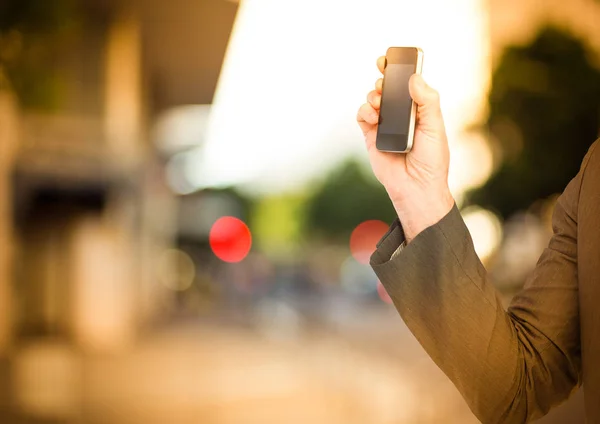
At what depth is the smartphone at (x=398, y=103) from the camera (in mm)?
1564

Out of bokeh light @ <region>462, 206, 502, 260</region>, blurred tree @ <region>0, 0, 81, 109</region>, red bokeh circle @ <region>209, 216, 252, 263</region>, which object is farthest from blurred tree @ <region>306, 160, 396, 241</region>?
blurred tree @ <region>0, 0, 81, 109</region>

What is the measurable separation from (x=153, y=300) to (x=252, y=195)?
54.2 m

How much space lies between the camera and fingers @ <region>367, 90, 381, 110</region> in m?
1.68

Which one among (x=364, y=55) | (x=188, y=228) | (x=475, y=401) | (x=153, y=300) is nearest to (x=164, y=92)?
(x=153, y=300)

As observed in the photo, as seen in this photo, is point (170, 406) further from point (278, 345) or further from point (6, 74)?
point (278, 345)

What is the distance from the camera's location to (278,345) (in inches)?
666

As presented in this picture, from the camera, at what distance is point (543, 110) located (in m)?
11.1

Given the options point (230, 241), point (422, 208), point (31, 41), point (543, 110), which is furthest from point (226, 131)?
point (422, 208)

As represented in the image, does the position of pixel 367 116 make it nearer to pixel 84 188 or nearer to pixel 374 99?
pixel 374 99

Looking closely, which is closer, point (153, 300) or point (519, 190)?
point (519, 190)

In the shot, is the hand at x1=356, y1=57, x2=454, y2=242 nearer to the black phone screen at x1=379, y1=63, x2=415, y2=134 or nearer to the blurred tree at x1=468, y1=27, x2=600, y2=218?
the black phone screen at x1=379, y1=63, x2=415, y2=134

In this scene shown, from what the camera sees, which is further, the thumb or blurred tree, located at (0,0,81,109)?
blurred tree, located at (0,0,81,109)

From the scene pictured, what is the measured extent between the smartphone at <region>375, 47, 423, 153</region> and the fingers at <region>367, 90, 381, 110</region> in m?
0.01

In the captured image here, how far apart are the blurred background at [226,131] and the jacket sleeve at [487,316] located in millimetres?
3800
